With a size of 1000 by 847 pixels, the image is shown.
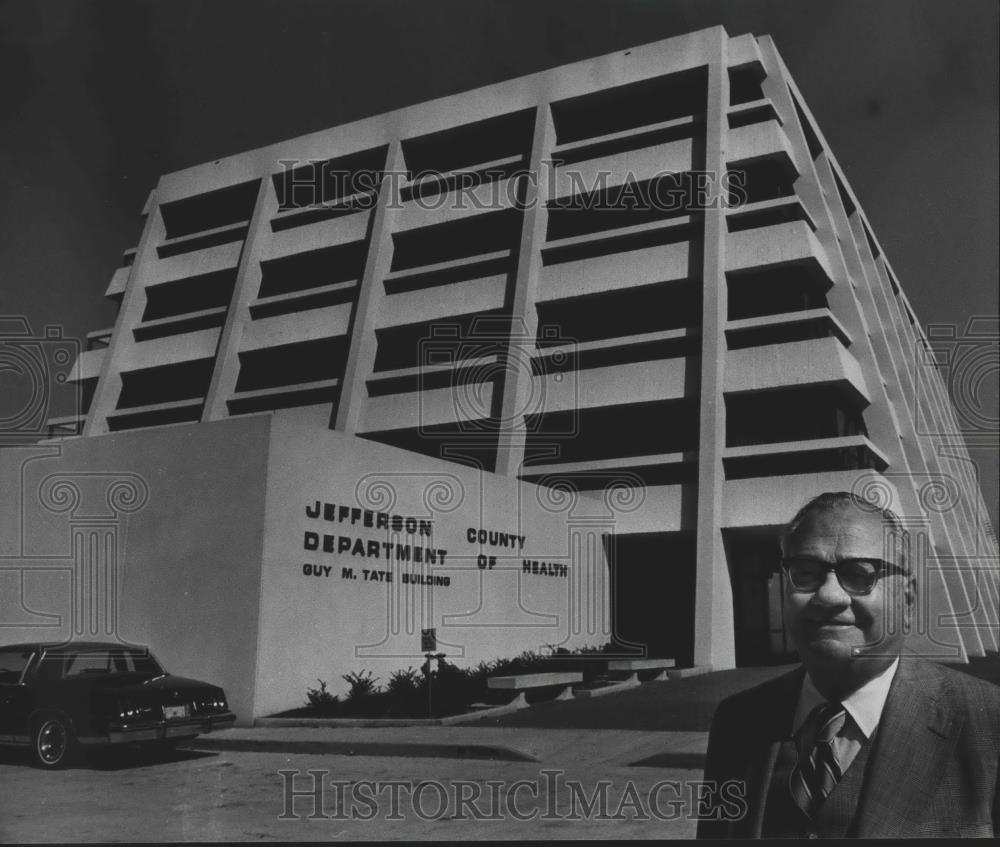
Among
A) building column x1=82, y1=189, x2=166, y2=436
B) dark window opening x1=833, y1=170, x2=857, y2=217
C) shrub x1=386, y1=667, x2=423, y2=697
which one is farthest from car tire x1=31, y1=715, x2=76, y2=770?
dark window opening x1=833, y1=170, x2=857, y2=217

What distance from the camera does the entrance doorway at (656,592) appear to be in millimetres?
31812

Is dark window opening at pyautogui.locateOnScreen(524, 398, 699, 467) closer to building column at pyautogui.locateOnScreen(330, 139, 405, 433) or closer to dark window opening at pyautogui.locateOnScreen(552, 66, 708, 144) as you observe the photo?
building column at pyautogui.locateOnScreen(330, 139, 405, 433)

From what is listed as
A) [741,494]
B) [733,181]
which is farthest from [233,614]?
[733,181]

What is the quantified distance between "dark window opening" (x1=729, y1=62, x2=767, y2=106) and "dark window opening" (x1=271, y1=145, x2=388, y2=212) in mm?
14130

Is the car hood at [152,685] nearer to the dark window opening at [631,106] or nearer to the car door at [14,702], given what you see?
the car door at [14,702]

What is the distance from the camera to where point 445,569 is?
20891 mm

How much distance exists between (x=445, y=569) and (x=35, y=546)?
25.9 feet

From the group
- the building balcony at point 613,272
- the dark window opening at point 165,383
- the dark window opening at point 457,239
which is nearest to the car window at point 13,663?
the building balcony at point 613,272

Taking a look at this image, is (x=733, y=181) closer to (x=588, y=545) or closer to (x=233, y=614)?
(x=588, y=545)

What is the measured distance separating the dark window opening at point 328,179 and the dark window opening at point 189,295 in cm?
426

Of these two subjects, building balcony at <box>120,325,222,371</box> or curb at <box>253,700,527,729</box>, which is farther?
building balcony at <box>120,325,222,371</box>

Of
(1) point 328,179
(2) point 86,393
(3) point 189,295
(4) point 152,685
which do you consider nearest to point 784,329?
(1) point 328,179

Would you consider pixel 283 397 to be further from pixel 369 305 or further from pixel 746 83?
pixel 746 83

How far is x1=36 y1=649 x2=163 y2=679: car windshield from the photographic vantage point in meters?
11.8
